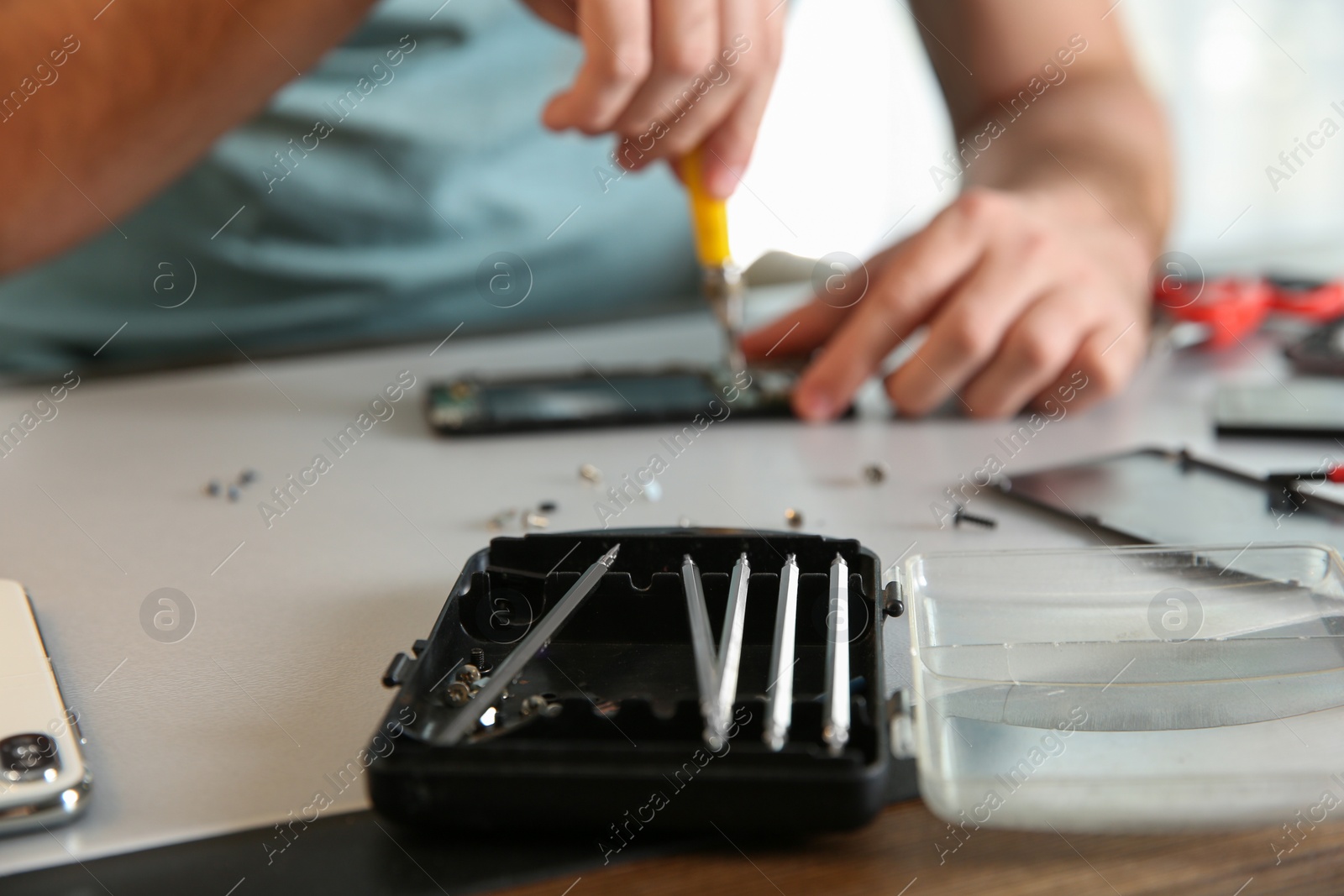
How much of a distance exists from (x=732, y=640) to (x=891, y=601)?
8 cm

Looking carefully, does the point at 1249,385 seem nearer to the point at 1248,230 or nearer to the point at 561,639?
the point at 561,639

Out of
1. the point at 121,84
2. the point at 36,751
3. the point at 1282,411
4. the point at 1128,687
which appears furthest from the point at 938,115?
the point at 36,751

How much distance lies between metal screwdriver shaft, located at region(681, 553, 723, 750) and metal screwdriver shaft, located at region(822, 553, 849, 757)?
3cm

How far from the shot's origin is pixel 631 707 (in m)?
0.35

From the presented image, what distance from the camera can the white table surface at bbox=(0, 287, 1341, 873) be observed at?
400mm

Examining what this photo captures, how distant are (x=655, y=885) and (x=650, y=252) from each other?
1.04 meters

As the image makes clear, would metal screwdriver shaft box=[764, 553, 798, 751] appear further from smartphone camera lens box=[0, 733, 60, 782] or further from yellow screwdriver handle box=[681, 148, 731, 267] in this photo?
yellow screwdriver handle box=[681, 148, 731, 267]

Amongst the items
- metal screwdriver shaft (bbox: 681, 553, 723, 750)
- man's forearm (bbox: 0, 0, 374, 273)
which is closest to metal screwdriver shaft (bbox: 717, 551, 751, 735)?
metal screwdriver shaft (bbox: 681, 553, 723, 750)

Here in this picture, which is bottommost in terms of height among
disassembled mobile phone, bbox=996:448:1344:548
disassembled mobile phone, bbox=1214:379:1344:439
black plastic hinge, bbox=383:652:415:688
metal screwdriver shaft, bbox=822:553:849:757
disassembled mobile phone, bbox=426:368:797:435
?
disassembled mobile phone, bbox=1214:379:1344:439

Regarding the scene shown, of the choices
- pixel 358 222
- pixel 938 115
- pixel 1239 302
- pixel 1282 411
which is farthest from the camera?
pixel 938 115

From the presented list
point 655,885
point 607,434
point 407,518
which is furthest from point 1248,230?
point 655,885

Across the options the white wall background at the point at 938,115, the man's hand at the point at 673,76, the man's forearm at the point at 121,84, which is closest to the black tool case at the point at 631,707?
the man's hand at the point at 673,76

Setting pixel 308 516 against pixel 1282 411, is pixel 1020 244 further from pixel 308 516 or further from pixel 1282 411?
pixel 308 516

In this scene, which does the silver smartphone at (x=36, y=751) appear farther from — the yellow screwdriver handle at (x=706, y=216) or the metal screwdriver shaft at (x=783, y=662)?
the yellow screwdriver handle at (x=706, y=216)
